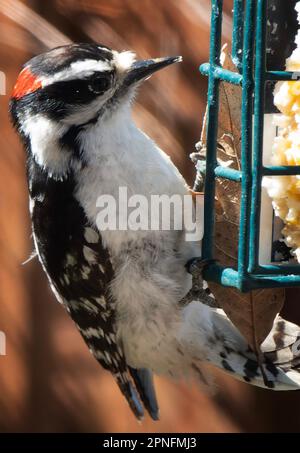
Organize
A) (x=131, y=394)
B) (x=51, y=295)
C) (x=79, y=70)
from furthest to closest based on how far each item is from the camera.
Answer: (x=51, y=295), (x=131, y=394), (x=79, y=70)

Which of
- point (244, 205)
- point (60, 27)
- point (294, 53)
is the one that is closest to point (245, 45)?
point (294, 53)

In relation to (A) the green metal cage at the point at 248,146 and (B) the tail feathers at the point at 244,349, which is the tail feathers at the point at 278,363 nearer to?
(B) the tail feathers at the point at 244,349

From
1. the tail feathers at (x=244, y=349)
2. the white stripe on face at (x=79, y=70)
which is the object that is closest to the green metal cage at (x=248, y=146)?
the white stripe on face at (x=79, y=70)

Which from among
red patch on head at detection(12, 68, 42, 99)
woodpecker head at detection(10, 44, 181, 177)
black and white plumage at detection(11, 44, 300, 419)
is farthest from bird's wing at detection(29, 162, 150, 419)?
red patch on head at detection(12, 68, 42, 99)

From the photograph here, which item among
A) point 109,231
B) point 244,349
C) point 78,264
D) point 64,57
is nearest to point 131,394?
point 244,349

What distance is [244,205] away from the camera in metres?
2.22

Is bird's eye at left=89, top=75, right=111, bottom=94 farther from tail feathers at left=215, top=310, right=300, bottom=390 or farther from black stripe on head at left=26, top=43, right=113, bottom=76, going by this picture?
tail feathers at left=215, top=310, right=300, bottom=390

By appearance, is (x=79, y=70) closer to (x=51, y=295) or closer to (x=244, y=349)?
(x=244, y=349)

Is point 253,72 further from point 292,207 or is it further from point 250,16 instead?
point 292,207

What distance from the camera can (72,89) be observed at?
265 centimetres

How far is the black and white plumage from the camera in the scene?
2.66 m

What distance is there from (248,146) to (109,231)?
70 centimetres

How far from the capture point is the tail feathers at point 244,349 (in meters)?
2.77

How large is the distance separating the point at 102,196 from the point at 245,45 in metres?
0.74
